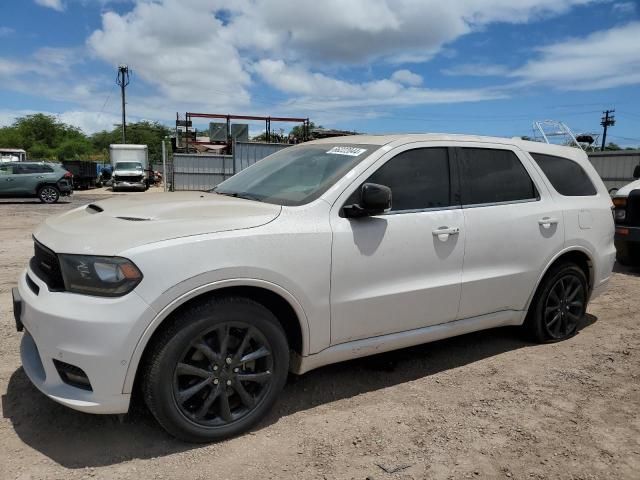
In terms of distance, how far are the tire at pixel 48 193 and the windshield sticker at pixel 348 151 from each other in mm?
19944

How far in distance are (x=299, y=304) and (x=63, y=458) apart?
57.6 inches

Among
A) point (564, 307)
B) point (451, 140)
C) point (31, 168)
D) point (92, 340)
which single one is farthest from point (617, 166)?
point (31, 168)

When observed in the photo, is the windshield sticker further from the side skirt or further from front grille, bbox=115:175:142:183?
front grille, bbox=115:175:142:183

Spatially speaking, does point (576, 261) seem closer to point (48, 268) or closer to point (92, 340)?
point (92, 340)

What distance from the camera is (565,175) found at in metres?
4.62

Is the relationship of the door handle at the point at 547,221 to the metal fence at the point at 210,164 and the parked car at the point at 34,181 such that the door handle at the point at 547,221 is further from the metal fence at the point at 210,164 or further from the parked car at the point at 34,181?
the parked car at the point at 34,181

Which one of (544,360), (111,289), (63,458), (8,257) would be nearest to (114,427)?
(63,458)

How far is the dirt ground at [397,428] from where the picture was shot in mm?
2729

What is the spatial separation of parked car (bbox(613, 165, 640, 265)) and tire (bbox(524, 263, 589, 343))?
3.24 meters

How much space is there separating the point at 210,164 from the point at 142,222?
20.6 m

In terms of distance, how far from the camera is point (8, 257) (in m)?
7.97

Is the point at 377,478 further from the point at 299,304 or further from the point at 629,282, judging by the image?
the point at 629,282

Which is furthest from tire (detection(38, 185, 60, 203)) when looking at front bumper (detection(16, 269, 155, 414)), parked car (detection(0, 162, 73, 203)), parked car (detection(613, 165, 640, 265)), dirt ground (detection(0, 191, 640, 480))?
front bumper (detection(16, 269, 155, 414))

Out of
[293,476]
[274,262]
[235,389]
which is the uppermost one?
[274,262]
